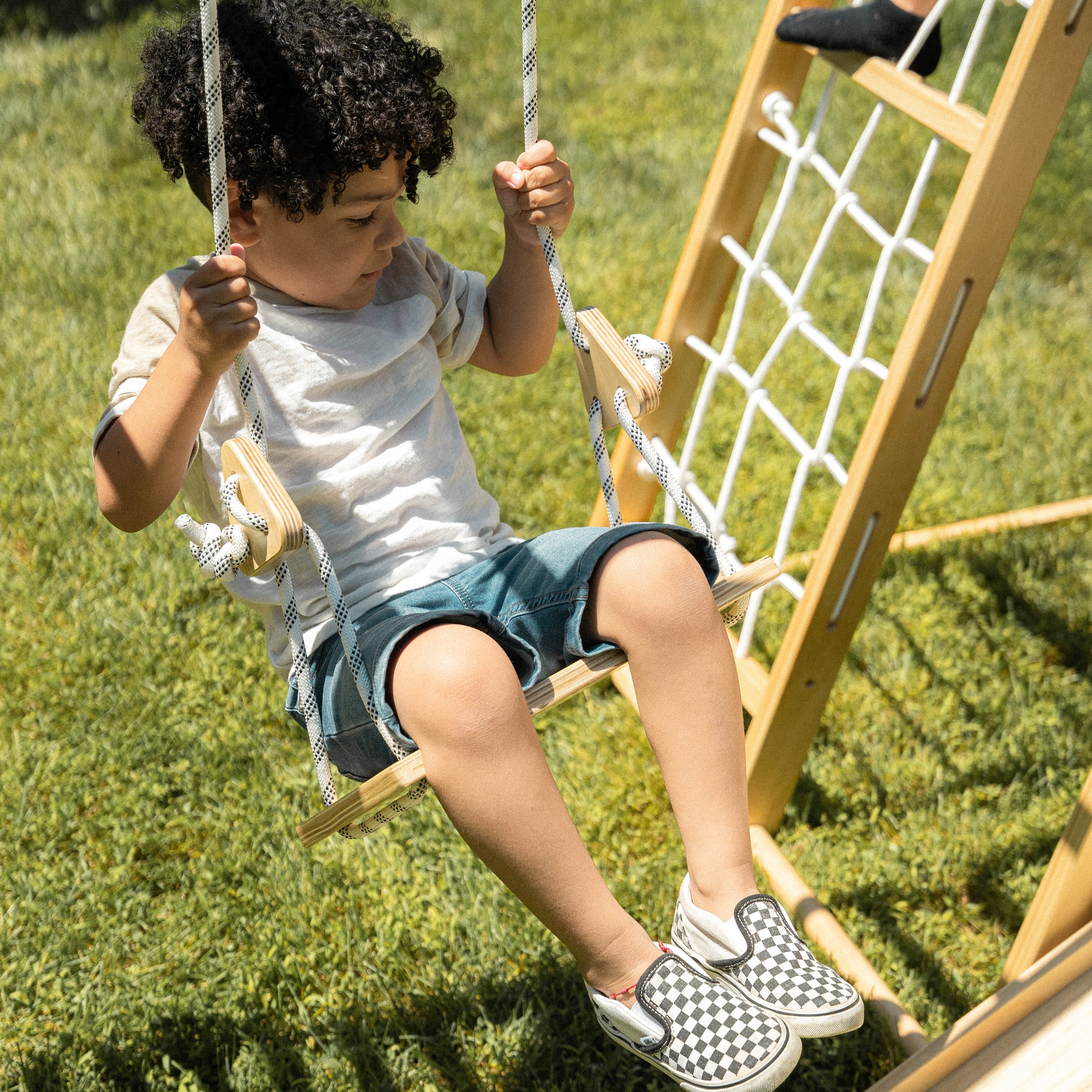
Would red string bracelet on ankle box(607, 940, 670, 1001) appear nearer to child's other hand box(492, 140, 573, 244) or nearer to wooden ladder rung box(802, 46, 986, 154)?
child's other hand box(492, 140, 573, 244)

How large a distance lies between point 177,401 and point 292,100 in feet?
1.53

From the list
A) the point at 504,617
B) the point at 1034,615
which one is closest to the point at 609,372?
the point at 504,617

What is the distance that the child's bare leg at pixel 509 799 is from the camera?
4.95 feet

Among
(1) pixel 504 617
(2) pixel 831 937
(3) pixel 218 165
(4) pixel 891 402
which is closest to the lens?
(3) pixel 218 165

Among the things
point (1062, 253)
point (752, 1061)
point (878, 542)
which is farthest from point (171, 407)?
point (1062, 253)

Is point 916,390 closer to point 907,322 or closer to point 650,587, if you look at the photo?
point 907,322


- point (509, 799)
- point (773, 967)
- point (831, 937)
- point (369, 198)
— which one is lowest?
point (831, 937)

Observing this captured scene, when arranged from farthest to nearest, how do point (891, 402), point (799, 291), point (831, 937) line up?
point (799, 291) < point (831, 937) < point (891, 402)

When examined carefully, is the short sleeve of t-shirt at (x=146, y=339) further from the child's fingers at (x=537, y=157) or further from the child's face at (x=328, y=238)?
the child's fingers at (x=537, y=157)

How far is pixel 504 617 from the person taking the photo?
1.75 m

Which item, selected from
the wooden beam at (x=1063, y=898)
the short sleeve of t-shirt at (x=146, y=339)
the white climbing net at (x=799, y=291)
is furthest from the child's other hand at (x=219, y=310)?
the wooden beam at (x=1063, y=898)

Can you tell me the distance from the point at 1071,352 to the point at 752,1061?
128 inches

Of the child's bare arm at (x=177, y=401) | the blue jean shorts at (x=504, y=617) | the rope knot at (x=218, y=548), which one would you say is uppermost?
the child's bare arm at (x=177, y=401)

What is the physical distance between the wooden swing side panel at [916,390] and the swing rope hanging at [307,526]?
40 cm
